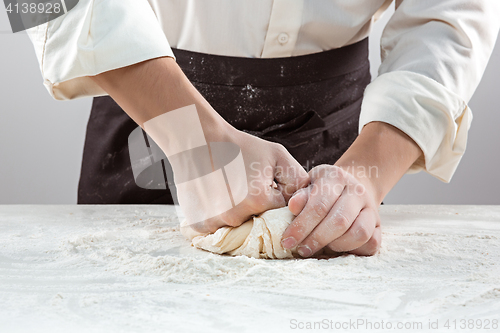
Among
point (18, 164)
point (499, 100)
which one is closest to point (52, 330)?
point (18, 164)

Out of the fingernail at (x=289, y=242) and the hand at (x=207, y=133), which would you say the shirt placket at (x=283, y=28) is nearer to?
the hand at (x=207, y=133)

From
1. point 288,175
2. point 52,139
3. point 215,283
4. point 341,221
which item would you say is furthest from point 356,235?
point 52,139

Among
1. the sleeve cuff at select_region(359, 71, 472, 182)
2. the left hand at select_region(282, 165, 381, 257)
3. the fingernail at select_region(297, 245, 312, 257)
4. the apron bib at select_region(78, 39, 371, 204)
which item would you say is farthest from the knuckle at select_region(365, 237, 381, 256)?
the apron bib at select_region(78, 39, 371, 204)

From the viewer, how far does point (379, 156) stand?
89 centimetres

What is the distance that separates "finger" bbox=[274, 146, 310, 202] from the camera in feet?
2.60

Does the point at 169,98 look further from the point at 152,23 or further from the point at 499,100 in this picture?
the point at 499,100

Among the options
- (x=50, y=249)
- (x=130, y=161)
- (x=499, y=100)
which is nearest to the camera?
(x=50, y=249)

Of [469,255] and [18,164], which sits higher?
[469,255]

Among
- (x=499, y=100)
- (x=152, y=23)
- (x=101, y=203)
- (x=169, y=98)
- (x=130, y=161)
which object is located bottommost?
(x=499, y=100)

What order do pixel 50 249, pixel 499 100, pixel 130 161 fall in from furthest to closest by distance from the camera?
1. pixel 499 100
2. pixel 130 161
3. pixel 50 249

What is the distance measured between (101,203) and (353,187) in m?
0.86

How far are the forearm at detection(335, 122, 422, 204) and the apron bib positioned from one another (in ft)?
0.96

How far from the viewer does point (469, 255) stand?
78cm

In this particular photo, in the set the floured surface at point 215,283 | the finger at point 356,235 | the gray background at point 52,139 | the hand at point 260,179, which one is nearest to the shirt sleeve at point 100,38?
the hand at point 260,179
